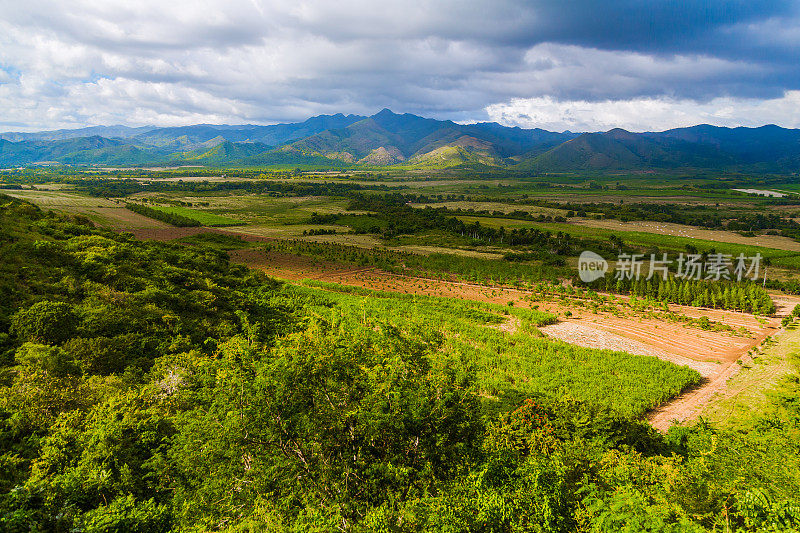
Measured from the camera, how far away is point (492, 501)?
32.8 ft

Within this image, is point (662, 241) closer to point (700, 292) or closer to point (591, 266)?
point (591, 266)

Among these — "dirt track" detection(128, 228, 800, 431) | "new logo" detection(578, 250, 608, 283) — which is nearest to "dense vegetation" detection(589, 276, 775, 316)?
"dirt track" detection(128, 228, 800, 431)

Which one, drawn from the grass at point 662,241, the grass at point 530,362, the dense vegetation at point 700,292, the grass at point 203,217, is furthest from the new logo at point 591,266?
the grass at point 203,217

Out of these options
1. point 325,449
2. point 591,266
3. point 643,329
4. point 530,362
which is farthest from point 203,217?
point 325,449

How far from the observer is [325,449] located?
43.0 ft

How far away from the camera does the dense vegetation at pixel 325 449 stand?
1006cm

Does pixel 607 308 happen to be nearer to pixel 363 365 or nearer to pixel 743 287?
pixel 743 287

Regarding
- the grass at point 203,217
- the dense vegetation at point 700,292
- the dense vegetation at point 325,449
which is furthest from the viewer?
the grass at point 203,217

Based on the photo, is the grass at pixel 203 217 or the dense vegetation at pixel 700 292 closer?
the dense vegetation at pixel 700 292

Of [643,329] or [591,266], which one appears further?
[591,266]

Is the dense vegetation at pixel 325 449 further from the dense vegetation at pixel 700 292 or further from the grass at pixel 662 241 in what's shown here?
the grass at pixel 662 241

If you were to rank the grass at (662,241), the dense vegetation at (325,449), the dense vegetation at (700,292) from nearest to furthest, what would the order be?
the dense vegetation at (325,449) → the dense vegetation at (700,292) → the grass at (662,241)

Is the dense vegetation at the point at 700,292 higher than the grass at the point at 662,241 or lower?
lower

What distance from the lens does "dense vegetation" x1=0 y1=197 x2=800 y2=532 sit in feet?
33.0
